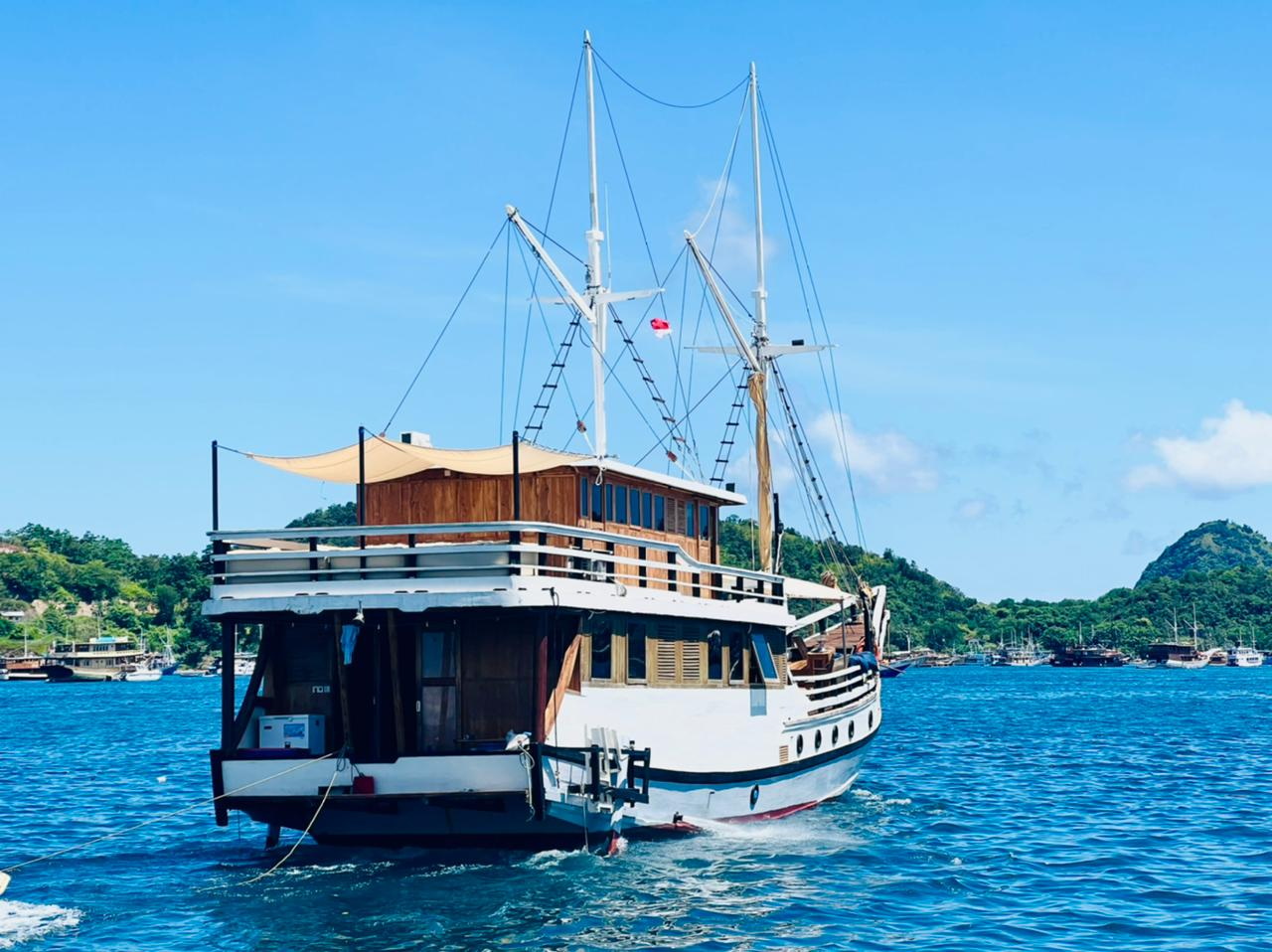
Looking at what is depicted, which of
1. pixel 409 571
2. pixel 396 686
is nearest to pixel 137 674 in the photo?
pixel 396 686

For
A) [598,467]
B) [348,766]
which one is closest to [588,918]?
[348,766]

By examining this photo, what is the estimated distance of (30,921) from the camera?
2089 cm

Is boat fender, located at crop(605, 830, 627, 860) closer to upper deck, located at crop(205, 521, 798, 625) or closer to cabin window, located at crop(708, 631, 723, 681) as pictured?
upper deck, located at crop(205, 521, 798, 625)

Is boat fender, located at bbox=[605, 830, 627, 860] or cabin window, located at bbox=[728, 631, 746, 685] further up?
cabin window, located at bbox=[728, 631, 746, 685]

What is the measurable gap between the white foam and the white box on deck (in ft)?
12.0

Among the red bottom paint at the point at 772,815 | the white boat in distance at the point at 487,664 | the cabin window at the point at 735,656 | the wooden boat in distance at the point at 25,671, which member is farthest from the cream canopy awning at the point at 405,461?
the wooden boat in distance at the point at 25,671

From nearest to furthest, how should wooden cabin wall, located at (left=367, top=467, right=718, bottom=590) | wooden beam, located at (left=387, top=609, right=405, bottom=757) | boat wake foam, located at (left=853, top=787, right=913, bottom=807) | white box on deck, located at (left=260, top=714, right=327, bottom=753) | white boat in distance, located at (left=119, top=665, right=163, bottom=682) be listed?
wooden beam, located at (left=387, top=609, right=405, bottom=757) → white box on deck, located at (left=260, top=714, right=327, bottom=753) → wooden cabin wall, located at (left=367, top=467, right=718, bottom=590) → boat wake foam, located at (left=853, top=787, right=913, bottom=807) → white boat in distance, located at (left=119, top=665, right=163, bottom=682)

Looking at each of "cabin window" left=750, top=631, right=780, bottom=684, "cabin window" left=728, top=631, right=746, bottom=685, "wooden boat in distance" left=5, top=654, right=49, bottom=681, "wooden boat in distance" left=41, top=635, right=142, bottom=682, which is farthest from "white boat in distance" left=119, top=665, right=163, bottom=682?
"cabin window" left=728, top=631, right=746, bottom=685

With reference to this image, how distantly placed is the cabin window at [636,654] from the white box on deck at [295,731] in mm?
5029

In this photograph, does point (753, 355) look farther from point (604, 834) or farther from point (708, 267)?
point (604, 834)

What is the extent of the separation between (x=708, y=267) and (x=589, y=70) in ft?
40.0

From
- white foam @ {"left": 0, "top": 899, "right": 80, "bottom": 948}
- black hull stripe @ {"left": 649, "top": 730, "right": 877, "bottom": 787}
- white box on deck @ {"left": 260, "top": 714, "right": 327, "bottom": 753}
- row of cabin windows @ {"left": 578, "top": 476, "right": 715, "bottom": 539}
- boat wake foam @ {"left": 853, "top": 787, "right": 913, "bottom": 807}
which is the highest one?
row of cabin windows @ {"left": 578, "top": 476, "right": 715, "bottom": 539}

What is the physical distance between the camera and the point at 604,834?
2348 centimetres

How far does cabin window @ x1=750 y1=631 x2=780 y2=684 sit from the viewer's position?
95.9ft
